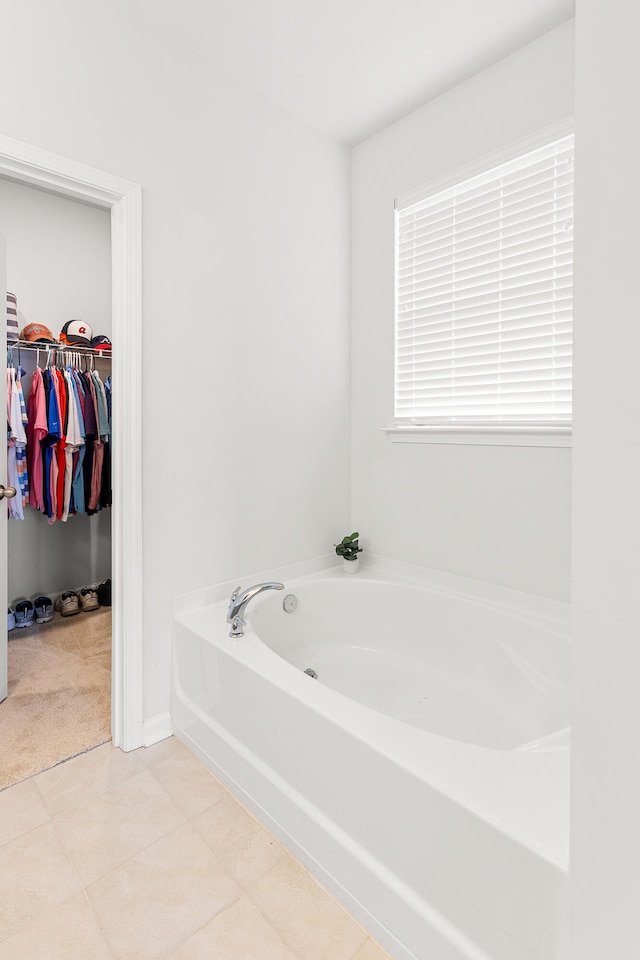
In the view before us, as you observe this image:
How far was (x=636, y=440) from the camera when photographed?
1.83ft

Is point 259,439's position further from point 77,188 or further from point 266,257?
point 77,188

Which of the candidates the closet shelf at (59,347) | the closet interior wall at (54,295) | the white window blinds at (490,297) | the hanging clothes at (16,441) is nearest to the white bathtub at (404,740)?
the white window blinds at (490,297)

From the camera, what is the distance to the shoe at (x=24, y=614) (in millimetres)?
2953

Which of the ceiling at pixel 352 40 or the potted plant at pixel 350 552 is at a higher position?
the ceiling at pixel 352 40

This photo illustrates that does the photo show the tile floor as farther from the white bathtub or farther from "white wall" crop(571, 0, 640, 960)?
"white wall" crop(571, 0, 640, 960)

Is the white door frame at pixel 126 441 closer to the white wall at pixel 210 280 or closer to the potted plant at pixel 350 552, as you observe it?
the white wall at pixel 210 280

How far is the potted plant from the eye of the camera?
2477 mm

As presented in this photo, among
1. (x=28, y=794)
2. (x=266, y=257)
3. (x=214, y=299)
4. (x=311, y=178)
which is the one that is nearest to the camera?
(x=28, y=794)

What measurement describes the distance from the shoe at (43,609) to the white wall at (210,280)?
4.89 feet

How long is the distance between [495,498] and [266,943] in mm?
1551

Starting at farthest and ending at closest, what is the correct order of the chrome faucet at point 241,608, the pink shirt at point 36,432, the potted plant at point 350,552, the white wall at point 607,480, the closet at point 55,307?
the closet at point 55,307
the pink shirt at point 36,432
the potted plant at point 350,552
the chrome faucet at point 241,608
the white wall at point 607,480

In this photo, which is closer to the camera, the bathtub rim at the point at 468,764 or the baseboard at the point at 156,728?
the bathtub rim at the point at 468,764

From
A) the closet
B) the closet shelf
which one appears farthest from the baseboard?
the closet shelf

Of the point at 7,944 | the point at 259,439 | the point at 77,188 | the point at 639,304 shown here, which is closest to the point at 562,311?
the point at 259,439
